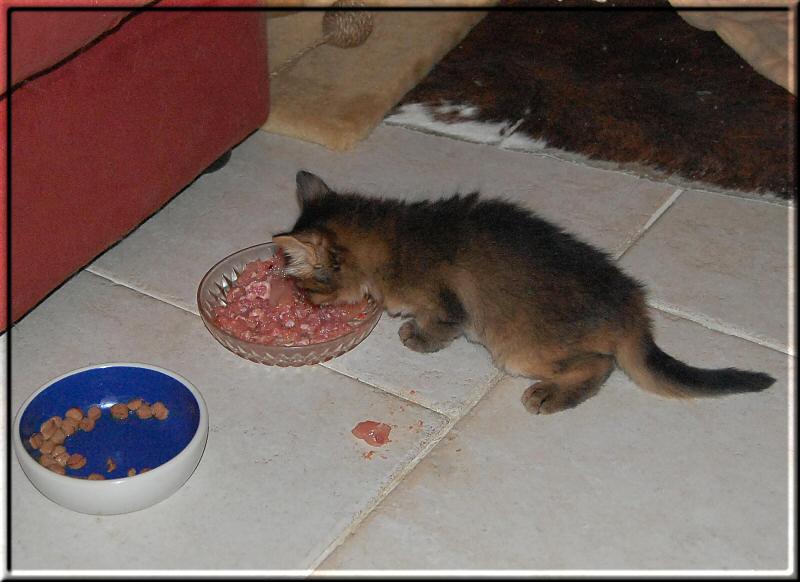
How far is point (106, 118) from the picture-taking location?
2648 millimetres

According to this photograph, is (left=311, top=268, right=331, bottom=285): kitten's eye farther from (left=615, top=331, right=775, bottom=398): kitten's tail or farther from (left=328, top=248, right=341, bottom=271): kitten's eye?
(left=615, top=331, right=775, bottom=398): kitten's tail

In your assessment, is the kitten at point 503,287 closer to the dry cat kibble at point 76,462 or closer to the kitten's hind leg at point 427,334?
the kitten's hind leg at point 427,334

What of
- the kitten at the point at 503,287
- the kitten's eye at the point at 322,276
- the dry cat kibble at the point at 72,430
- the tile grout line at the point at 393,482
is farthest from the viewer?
the kitten's eye at the point at 322,276

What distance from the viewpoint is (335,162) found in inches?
132

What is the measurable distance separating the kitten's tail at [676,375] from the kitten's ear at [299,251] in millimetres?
734

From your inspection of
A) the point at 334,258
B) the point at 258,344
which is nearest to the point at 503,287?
the point at 334,258

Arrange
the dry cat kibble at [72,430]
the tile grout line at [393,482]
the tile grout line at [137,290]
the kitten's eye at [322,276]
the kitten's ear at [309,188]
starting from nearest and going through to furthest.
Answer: the tile grout line at [393,482] → the dry cat kibble at [72,430] → the kitten's eye at [322,276] → the kitten's ear at [309,188] → the tile grout line at [137,290]

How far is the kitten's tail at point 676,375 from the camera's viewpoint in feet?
7.54

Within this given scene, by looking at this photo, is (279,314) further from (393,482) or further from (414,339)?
(393,482)

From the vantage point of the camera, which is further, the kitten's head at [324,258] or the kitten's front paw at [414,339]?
the kitten's front paw at [414,339]

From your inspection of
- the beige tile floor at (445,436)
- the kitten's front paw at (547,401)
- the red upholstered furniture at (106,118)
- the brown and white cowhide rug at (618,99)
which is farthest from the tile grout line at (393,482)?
the brown and white cowhide rug at (618,99)

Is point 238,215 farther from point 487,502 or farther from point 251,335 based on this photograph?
point 487,502

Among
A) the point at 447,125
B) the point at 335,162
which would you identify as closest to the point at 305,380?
the point at 335,162

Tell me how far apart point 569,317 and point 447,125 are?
1.39 m
